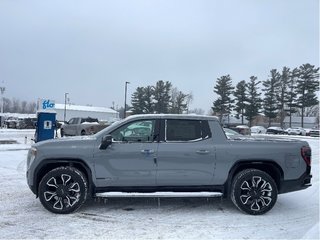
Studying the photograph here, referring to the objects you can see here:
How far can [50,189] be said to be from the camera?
5.83 m

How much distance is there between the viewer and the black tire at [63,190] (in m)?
5.79

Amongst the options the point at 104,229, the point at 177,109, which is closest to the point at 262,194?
the point at 104,229

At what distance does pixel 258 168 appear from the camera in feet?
20.7

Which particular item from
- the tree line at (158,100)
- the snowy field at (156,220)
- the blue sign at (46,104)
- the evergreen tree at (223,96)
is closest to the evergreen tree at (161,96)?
the tree line at (158,100)

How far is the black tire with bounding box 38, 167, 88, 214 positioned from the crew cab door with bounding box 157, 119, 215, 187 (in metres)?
1.35

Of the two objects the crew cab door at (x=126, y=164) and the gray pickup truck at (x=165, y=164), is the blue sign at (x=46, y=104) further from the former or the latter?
the crew cab door at (x=126, y=164)

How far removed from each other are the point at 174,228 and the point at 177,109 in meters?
74.0

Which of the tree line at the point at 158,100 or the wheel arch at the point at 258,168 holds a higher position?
the tree line at the point at 158,100

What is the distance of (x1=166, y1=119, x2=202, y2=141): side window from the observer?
19.9 ft

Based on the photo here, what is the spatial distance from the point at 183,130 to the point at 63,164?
223 cm

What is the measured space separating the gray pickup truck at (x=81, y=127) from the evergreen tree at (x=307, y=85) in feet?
171

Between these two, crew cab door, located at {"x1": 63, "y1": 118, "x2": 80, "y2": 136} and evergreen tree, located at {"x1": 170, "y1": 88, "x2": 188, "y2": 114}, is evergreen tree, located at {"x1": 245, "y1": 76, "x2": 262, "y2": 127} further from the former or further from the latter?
crew cab door, located at {"x1": 63, "y1": 118, "x2": 80, "y2": 136}

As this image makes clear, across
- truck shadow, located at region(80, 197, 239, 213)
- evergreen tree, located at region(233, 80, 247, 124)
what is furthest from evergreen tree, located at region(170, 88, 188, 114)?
truck shadow, located at region(80, 197, 239, 213)

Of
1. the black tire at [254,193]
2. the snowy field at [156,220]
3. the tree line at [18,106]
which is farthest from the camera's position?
the tree line at [18,106]
